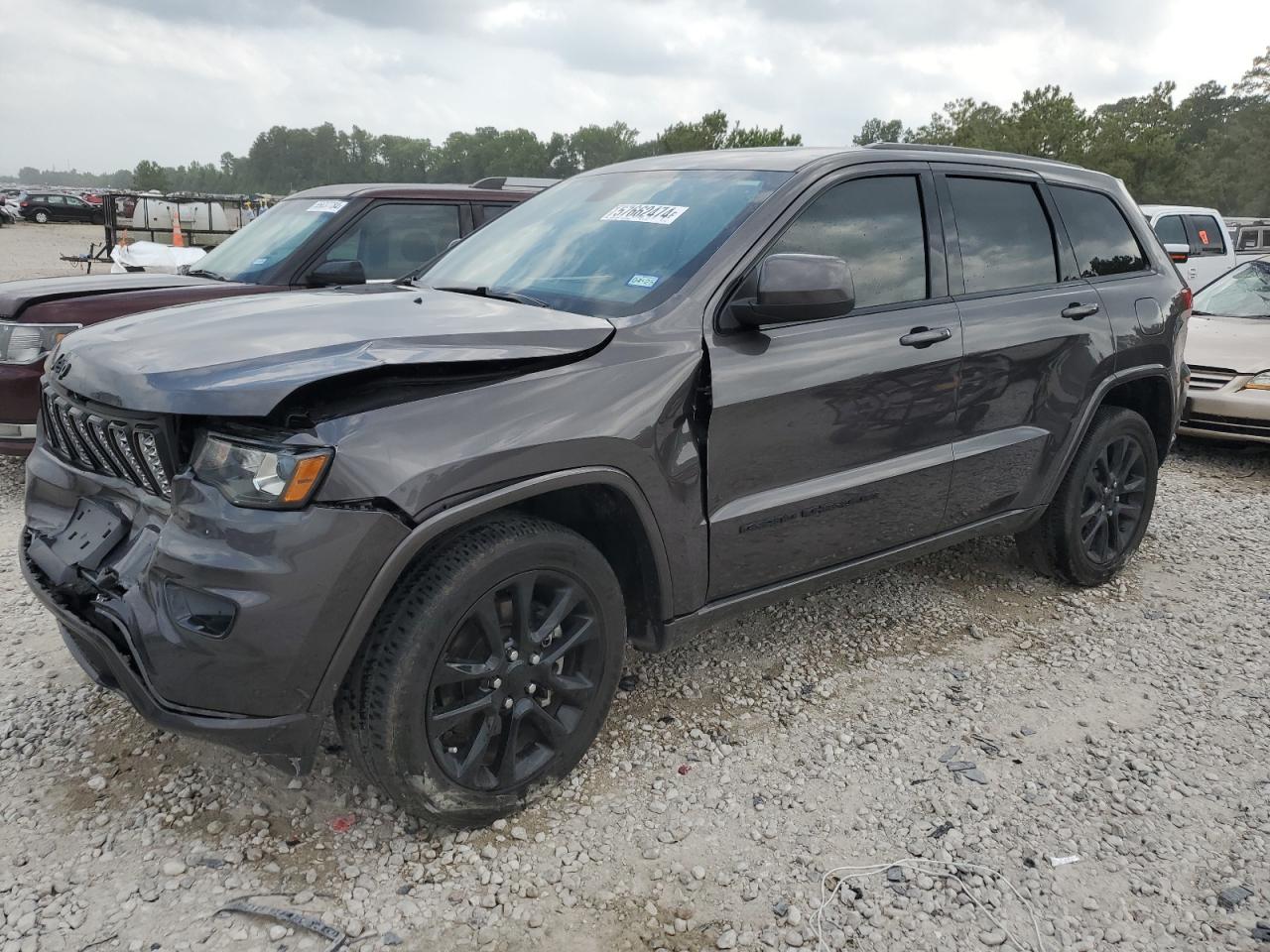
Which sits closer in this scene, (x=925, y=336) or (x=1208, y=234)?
(x=925, y=336)

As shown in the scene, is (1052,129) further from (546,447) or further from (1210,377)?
(546,447)

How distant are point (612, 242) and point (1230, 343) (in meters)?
6.31

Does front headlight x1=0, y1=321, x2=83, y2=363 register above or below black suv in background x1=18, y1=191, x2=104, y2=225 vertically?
below

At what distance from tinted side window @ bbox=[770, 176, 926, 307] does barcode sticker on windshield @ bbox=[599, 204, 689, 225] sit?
1.28 feet

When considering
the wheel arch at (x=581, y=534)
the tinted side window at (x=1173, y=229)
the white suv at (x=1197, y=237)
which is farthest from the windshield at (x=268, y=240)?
the tinted side window at (x=1173, y=229)

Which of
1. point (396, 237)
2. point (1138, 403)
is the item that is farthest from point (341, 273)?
point (1138, 403)

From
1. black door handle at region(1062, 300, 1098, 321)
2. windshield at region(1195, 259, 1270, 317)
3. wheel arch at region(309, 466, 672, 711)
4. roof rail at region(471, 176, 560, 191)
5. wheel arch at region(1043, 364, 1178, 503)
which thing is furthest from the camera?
windshield at region(1195, 259, 1270, 317)

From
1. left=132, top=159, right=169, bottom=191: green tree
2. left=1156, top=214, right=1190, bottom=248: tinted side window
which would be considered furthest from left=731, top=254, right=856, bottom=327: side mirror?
left=132, top=159, right=169, bottom=191: green tree

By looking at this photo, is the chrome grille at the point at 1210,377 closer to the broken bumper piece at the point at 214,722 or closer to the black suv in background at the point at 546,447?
the black suv in background at the point at 546,447

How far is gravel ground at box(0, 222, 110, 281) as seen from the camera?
793 inches

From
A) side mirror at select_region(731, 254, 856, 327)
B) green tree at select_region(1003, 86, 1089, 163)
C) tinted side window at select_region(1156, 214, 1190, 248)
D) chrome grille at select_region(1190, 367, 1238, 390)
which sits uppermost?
green tree at select_region(1003, 86, 1089, 163)

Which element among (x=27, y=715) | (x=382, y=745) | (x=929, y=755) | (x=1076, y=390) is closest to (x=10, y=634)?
(x=27, y=715)

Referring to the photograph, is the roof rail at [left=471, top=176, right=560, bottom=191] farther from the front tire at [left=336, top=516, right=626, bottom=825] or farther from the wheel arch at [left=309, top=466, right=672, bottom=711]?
the front tire at [left=336, top=516, right=626, bottom=825]

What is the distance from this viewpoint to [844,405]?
10.4ft
